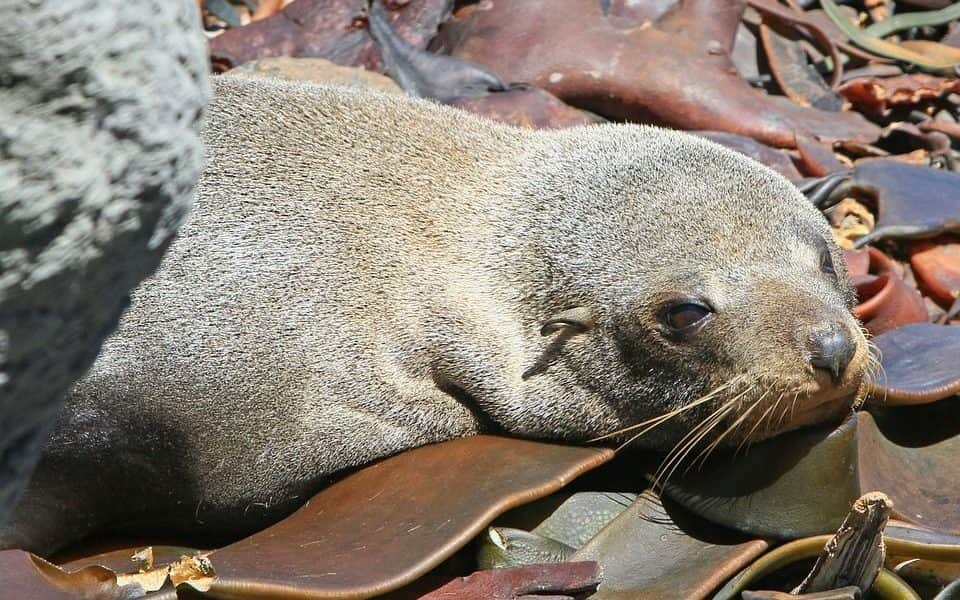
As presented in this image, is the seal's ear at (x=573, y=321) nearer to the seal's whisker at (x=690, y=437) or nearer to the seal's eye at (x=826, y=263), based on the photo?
the seal's whisker at (x=690, y=437)

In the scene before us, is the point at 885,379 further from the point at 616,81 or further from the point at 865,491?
the point at 616,81

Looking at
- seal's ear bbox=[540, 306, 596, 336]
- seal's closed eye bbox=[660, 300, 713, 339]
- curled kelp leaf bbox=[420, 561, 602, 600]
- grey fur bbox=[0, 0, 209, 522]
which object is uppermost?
grey fur bbox=[0, 0, 209, 522]

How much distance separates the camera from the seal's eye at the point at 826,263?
3.24m

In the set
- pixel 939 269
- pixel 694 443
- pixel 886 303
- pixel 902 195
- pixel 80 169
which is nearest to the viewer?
pixel 80 169

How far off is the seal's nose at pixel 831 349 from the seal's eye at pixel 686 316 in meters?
0.27

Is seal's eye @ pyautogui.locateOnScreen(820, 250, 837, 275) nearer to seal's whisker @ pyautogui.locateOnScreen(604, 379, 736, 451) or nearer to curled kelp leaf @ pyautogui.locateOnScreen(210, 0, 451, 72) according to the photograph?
seal's whisker @ pyautogui.locateOnScreen(604, 379, 736, 451)

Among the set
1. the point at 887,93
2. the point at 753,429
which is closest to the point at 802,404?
the point at 753,429

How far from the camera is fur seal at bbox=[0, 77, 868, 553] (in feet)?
10.1

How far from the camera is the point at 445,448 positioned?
325 centimetres

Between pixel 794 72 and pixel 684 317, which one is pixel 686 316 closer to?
pixel 684 317

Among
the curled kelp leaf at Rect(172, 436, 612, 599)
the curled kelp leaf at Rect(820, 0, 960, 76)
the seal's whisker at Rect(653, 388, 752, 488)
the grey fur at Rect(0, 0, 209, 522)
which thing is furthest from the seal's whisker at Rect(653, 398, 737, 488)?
the curled kelp leaf at Rect(820, 0, 960, 76)

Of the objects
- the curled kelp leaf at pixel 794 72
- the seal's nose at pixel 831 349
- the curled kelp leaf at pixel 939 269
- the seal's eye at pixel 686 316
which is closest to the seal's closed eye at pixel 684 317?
the seal's eye at pixel 686 316

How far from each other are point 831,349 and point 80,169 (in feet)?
6.56

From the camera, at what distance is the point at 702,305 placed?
119 inches
